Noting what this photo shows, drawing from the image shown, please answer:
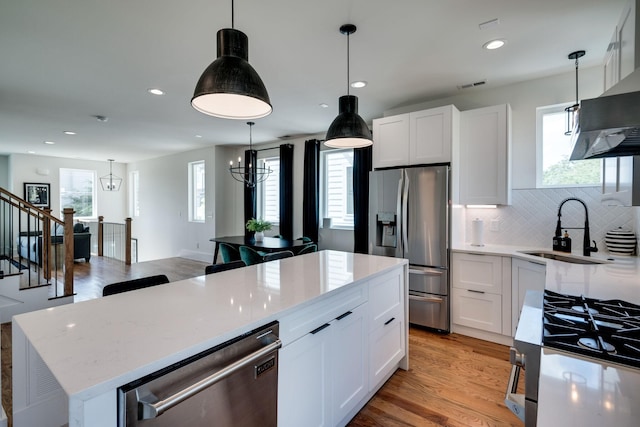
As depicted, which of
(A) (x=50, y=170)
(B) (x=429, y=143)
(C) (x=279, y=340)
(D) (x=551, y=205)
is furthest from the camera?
(A) (x=50, y=170)

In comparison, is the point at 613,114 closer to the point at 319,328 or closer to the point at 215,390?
the point at 319,328

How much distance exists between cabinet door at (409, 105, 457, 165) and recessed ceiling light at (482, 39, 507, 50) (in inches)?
29.2

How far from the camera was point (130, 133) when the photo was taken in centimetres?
562

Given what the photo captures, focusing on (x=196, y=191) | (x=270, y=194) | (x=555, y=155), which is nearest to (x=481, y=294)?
(x=555, y=155)

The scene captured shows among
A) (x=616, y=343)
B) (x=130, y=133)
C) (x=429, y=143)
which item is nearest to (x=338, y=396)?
(x=616, y=343)

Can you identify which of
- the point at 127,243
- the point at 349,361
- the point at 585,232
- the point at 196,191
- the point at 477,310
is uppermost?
the point at 196,191

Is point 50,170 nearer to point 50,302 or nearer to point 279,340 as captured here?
point 50,302

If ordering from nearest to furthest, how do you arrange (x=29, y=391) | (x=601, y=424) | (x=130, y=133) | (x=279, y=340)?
1. (x=601, y=424)
2. (x=279, y=340)
3. (x=29, y=391)
4. (x=130, y=133)

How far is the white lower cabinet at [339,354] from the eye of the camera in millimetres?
1376

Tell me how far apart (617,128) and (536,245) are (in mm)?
2591

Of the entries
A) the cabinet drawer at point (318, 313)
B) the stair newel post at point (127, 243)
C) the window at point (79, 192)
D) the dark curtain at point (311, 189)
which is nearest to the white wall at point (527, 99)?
the dark curtain at point (311, 189)

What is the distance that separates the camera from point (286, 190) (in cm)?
586

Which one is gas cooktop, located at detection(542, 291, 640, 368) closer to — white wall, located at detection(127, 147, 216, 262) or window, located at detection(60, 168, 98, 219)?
white wall, located at detection(127, 147, 216, 262)

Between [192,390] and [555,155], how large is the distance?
3923 mm
